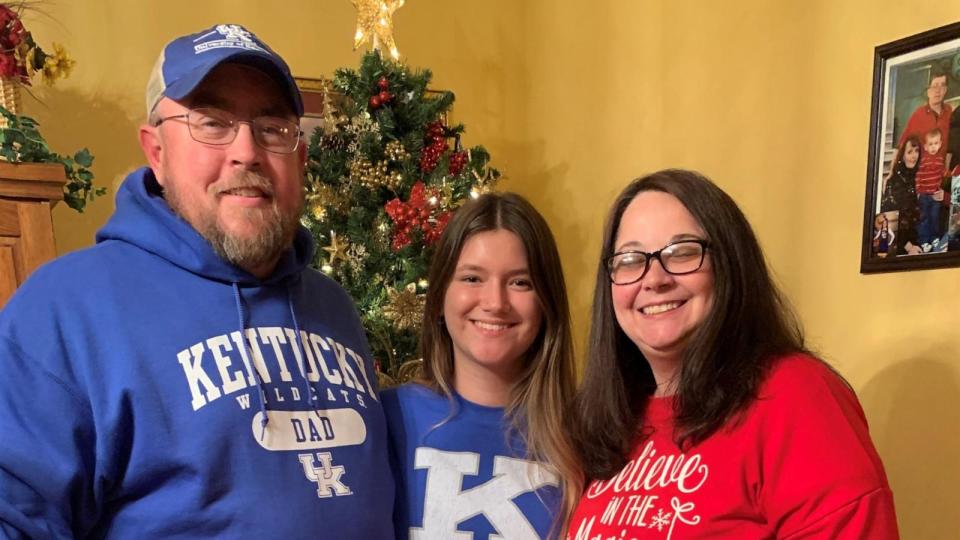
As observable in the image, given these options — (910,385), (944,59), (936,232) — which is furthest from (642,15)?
(910,385)

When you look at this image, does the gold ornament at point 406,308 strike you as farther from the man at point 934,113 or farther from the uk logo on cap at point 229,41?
the man at point 934,113

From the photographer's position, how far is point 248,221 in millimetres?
1174

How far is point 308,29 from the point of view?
3070 millimetres

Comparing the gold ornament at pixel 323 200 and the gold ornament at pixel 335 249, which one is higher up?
the gold ornament at pixel 323 200

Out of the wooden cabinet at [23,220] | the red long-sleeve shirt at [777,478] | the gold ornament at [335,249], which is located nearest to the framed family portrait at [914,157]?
the red long-sleeve shirt at [777,478]

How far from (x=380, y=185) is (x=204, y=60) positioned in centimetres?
134

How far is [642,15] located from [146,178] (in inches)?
80.1

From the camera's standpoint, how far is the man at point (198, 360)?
968 millimetres

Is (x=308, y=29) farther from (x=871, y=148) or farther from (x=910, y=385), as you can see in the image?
(x=910, y=385)

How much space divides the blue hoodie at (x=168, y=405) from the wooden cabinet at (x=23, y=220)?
1.06 m

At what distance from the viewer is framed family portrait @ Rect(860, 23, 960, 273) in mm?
1595

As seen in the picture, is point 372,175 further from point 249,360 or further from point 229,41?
point 249,360

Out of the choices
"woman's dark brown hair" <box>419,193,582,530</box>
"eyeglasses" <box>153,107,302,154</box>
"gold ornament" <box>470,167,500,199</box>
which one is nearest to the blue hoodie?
"eyeglasses" <box>153,107,302,154</box>

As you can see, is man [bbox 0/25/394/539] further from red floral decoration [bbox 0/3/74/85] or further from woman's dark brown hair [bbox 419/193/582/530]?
red floral decoration [bbox 0/3/74/85]
